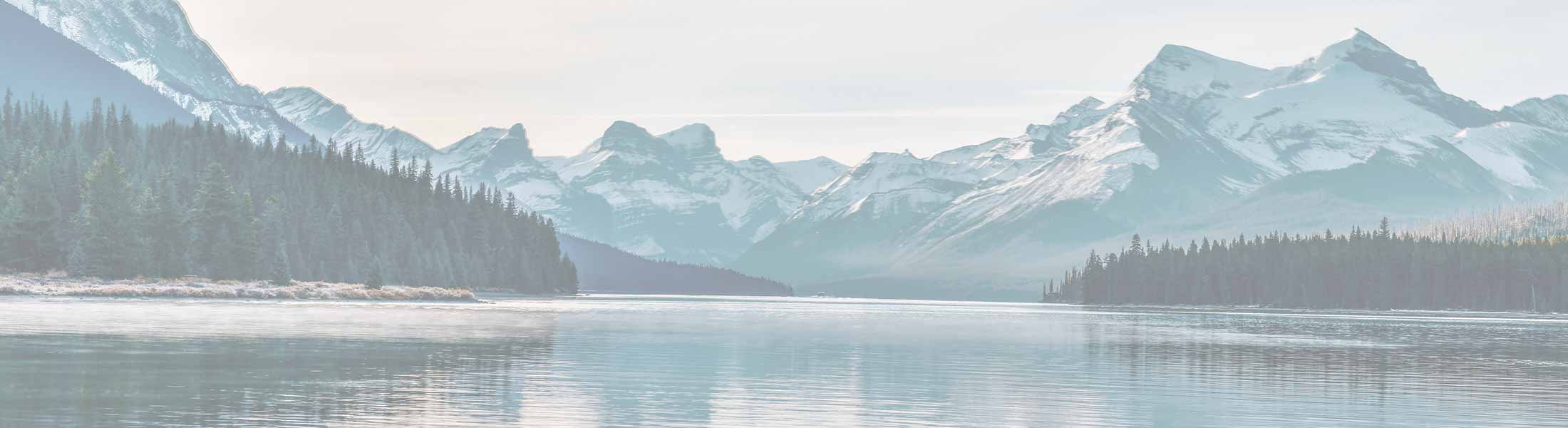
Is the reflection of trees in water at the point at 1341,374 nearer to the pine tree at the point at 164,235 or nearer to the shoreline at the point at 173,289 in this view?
the shoreline at the point at 173,289

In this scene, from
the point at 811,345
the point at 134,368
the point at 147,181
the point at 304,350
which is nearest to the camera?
A: the point at 134,368

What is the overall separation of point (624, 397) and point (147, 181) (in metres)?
159

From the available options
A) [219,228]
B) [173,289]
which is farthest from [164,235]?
[173,289]

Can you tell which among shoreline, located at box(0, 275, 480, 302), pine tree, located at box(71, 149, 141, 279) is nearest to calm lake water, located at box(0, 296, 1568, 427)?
shoreline, located at box(0, 275, 480, 302)

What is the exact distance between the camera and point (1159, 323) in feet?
584

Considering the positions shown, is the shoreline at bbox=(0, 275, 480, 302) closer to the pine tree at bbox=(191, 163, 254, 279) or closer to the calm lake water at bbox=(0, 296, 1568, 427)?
the pine tree at bbox=(191, 163, 254, 279)

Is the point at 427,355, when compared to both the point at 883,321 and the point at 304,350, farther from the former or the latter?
the point at 883,321

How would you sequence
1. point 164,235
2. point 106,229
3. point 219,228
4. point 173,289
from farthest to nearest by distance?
point 219,228, point 164,235, point 106,229, point 173,289

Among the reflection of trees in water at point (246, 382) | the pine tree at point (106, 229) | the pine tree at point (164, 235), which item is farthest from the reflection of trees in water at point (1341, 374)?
the pine tree at point (164, 235)

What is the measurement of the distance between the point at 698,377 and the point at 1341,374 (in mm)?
29860

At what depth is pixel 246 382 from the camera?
55.7 meters

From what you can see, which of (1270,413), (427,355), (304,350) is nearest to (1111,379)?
(1270,413)

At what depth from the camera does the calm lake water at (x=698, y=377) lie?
48.6 meters

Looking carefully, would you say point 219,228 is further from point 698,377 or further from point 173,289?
point 698,377
